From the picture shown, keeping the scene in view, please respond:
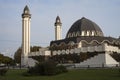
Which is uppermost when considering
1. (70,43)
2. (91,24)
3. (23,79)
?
(91,24)

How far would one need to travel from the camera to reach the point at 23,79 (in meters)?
32.2

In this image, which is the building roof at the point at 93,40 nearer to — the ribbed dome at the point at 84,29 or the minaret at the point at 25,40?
the ribbed dome at the point at 84,29

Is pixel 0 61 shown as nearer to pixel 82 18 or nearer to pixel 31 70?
pixel 82 18

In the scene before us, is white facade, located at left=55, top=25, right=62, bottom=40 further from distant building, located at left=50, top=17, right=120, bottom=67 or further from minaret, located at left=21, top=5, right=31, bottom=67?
minaret, located at left=21, top=5, right=31, bottom=67

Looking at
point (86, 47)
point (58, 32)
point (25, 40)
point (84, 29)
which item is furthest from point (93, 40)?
point (58, 32)

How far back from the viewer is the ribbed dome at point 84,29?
295 ft

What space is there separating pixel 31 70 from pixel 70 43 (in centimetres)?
4442

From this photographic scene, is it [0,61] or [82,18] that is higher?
[82,18]

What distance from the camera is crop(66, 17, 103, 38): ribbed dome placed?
89.9m

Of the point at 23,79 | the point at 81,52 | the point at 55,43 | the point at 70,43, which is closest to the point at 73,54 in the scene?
the point at 81,52

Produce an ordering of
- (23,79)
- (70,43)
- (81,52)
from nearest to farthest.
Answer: (23,79)
(81,52)
(70,43)

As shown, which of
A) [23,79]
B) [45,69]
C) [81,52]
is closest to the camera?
[23,79]

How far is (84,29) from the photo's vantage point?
9006 cm

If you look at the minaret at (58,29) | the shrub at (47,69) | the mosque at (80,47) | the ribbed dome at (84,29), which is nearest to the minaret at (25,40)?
the mosque at (80,47)
